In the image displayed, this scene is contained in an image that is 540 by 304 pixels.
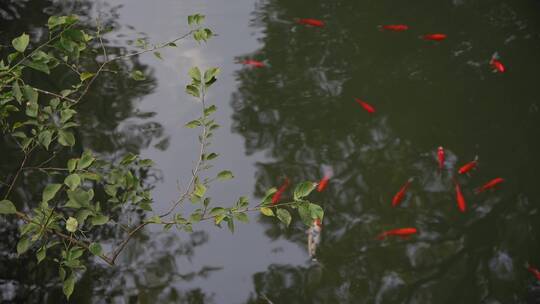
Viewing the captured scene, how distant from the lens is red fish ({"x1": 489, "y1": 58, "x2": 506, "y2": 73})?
12.3ft

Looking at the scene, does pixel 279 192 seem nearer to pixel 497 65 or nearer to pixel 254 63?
pixel 254 63

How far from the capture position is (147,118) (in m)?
3.51

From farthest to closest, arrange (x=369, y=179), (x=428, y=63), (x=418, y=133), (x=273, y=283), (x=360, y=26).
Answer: (x=360, y=26)
(x=428, y=63)
(x=418, y=133)
(x=369, y=179)
(x=273, y=283)

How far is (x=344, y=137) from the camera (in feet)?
11.2

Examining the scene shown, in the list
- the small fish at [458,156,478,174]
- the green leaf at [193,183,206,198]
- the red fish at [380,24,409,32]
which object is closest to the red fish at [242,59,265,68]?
the red fish at [380,24,409,32]

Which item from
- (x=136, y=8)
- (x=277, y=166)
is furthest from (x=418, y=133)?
(x=136, y=8)

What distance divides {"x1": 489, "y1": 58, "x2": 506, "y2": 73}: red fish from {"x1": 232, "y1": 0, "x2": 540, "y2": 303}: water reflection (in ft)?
0.22

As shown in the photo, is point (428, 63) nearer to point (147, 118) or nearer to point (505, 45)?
point (505, 45)

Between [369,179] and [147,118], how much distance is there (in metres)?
1.49

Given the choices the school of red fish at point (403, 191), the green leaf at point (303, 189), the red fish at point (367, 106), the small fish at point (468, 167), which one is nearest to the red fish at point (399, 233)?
the school of red fish at point (403, 191)

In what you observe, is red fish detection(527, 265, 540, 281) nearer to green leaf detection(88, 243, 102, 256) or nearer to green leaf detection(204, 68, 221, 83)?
green leaf detection(204, 68, 221, 83)

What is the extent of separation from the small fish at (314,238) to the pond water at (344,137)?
0.03 meters

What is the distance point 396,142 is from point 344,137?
33 cm

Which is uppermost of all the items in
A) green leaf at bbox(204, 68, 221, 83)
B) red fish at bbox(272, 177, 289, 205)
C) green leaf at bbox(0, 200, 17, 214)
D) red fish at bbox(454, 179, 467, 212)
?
green leaf at bbox(204, 68, 221, 83)
